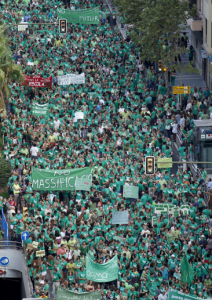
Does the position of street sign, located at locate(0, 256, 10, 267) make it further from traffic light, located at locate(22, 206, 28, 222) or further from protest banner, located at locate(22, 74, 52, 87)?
protest banner, located at locate(22, 74, 52, 87)

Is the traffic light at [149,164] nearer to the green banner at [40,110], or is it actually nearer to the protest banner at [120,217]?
the protest banner at [120,217]

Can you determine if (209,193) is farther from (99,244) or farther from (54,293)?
(54,293)

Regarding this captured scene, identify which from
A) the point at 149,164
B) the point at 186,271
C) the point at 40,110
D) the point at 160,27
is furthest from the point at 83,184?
the point at 160,27

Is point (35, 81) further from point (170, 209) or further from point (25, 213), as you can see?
point (170, 209)

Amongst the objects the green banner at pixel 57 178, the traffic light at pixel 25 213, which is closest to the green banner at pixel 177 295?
the traffic light at pixel 25 213

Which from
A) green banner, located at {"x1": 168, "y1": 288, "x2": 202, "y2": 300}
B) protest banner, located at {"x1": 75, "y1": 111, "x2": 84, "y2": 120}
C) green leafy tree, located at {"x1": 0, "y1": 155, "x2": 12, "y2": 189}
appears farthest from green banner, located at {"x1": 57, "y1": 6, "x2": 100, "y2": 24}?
green banner, located at {"x1": 168, "y1": 288, "x2": 202, "y2": 300}

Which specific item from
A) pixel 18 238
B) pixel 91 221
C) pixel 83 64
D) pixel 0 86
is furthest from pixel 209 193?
pixel 83 64
